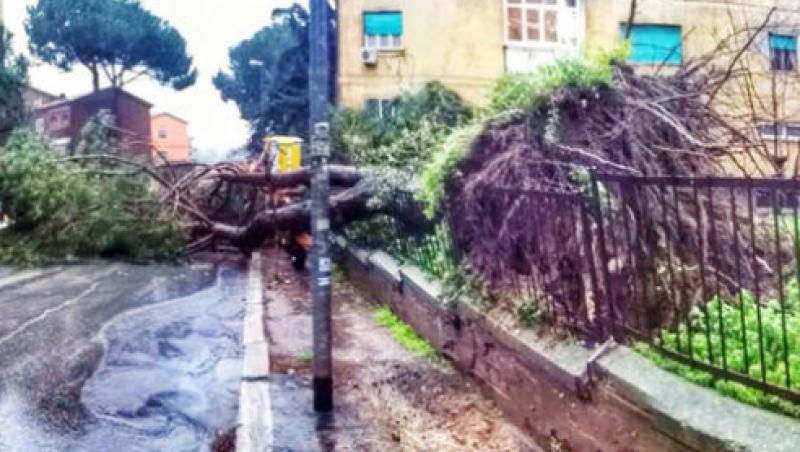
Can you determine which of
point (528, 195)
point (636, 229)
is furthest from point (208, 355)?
point (636, 229)

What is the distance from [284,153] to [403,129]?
543 centimetres

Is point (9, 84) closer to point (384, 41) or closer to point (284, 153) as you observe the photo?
point (384, 41)

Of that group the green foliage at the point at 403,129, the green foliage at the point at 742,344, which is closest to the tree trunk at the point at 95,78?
the green foliage at the point at 403,129

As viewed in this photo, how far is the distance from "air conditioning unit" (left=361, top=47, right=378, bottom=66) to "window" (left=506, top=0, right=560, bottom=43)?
3.92 m

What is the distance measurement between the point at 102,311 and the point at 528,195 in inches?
318

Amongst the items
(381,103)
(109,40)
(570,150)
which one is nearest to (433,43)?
(381,103)

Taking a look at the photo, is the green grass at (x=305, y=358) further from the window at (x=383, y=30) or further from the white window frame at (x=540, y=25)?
the white window frame at (x=540, y=25)

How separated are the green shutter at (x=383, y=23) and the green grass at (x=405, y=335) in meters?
14.2

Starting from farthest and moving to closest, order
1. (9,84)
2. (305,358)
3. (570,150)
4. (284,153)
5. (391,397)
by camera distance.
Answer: (9,84) < (284,153) < (305,358) < (391,397) < (570,150)

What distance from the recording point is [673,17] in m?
23.5

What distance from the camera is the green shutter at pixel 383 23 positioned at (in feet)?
73.4

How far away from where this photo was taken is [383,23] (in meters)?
22.4

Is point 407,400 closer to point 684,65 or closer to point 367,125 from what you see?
point 684,65

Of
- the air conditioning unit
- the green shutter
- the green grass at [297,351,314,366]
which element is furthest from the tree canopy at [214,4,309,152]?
the green grass at [297,351,314,366]
